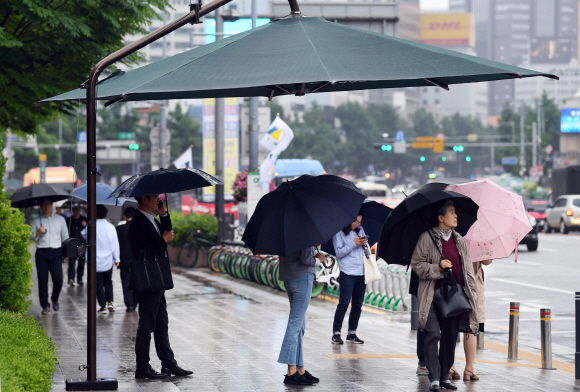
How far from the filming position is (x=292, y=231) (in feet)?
24.6

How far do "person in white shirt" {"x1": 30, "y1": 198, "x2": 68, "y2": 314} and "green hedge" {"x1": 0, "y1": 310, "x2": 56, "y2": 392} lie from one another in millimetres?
5951

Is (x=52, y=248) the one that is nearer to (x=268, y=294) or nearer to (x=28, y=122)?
(x=28, y=122)

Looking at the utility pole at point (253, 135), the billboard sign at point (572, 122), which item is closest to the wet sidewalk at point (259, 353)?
the utility pole at point (253, 135)

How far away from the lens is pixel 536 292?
59.4ft

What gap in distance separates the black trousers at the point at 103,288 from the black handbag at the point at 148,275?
6.09 m

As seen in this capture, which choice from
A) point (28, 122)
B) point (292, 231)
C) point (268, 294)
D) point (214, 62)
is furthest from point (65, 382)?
point (268, 294)

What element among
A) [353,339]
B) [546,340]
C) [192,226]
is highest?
[192,226]

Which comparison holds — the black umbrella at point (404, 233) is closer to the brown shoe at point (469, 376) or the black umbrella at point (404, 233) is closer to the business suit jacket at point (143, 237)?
the brown shoe at point (469, 376)

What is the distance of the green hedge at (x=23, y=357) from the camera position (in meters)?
5.34

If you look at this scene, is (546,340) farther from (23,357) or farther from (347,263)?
(23,357)

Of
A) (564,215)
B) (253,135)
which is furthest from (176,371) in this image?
(564,215)

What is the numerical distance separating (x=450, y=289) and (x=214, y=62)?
9.62ft

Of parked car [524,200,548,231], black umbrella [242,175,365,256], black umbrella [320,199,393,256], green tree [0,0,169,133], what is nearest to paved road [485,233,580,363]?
black umbrella [320,199,393,256]

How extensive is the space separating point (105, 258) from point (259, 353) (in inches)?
204
